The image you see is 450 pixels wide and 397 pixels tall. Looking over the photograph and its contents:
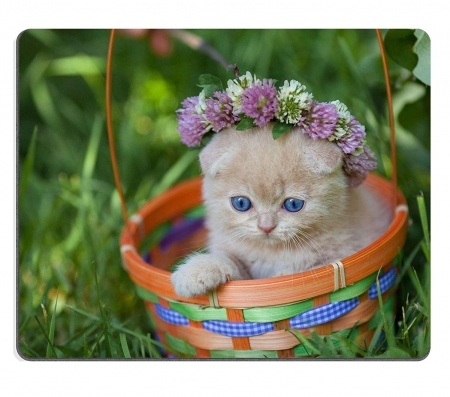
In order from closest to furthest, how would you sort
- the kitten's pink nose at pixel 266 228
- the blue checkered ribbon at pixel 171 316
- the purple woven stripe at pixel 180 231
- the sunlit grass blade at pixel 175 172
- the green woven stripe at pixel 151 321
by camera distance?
the kitten's pink nose at pixel 266 228, the blue checkered ribbon at pixel 171 316, the green woven stripe at pixel 151 321, the purple woven stripe at pixel 180 231, the sunlit grass blade at pixel 175 172

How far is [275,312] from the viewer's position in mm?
1046

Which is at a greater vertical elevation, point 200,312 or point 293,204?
point 293,204

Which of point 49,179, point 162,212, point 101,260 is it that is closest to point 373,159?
point 162,212

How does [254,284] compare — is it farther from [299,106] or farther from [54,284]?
[54,284]

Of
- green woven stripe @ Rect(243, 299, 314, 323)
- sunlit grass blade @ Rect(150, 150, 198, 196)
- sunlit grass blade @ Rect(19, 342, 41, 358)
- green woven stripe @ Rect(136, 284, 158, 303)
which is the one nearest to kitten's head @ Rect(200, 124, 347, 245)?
green woven stripe @ Rect(243, 299, 314, 323)

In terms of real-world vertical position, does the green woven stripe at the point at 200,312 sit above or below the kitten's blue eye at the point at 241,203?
below

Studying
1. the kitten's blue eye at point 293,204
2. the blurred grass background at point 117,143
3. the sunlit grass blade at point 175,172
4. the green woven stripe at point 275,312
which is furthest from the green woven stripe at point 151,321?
the sunlit grass blade at point 175,172

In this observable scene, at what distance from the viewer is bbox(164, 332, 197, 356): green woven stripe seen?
3.75 ft

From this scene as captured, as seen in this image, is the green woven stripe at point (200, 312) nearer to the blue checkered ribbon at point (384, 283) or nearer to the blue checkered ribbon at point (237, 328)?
the blue checkered ribbon at point (237, 328)

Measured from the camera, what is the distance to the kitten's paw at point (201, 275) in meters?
1.03

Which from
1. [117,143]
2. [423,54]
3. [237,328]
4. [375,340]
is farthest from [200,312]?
[117,143]

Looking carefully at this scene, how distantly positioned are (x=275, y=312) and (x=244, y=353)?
0.12 meters

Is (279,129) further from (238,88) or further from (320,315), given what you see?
(320,315)

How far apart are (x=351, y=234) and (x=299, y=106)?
30 centimetres
